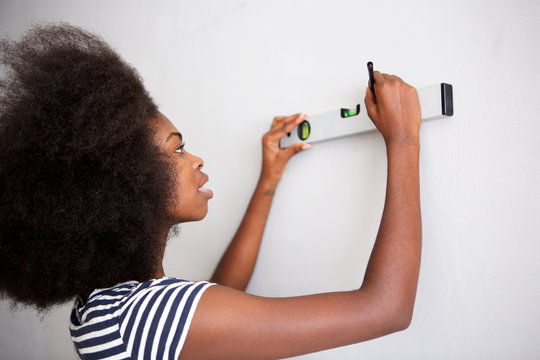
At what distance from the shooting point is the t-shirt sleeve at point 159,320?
26.0 inches

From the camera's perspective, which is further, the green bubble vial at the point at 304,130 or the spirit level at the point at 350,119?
the green bubble vial at the point at 304,130

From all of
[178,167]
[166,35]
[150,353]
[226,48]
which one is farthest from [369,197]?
[166,35]

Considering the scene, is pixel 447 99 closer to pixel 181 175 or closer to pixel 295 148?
pixel 295 148

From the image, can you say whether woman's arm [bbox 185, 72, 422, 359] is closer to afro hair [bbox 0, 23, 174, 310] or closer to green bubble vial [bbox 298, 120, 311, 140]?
afro hair [bbox 0, 23, 174, 310]

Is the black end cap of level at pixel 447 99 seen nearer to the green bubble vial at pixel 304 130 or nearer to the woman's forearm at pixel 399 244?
the woman's forearm at pixel 399 244

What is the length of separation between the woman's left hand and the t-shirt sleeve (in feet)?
1.42

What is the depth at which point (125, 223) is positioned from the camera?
Result: 805 mm

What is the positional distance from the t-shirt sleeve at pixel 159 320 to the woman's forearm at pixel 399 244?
0.29 meters

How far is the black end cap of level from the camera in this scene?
0.77 metres

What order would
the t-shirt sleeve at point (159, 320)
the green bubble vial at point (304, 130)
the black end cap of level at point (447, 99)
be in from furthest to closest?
the green bubble vial at point (304, 130) → the black end cap of level at point (447, 99) → the t-shirt sleeve at point (159, 320)

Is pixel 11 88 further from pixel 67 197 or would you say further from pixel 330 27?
pixel 330 27

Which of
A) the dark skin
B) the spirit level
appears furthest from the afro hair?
the spirit level

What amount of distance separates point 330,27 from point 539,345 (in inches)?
30.1

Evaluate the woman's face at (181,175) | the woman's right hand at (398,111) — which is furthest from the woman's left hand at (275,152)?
the woman's right hand at (398,111)
